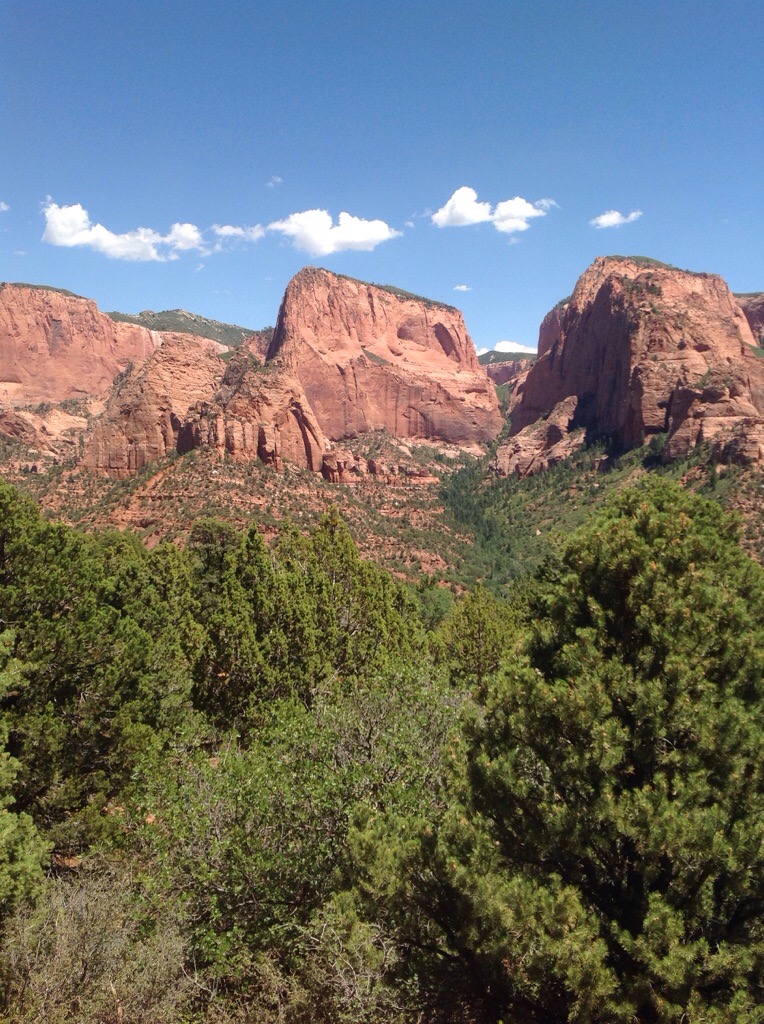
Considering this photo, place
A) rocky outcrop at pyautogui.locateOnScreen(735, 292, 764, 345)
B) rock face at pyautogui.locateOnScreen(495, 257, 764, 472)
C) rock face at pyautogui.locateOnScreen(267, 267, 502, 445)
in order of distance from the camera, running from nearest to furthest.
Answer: rock face at pyautogui.locateOnScreen(495, 257, 764, 472) < rock face at pyautogui.locateOnScreen(267, 267, 502, 445) < rocky outcrop at pyautogui.locateOnScreen(735, 292, 764, 345)

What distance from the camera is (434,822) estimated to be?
863cm

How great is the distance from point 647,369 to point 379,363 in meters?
70.8

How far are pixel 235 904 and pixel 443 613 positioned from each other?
120 ft

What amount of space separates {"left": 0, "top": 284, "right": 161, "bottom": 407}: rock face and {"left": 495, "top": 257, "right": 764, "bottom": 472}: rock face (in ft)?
393

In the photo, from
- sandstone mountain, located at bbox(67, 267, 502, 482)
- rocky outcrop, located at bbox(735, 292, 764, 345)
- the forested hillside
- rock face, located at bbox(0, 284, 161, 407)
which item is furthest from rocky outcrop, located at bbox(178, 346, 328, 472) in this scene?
rocky outcrop, located at bbox(735, 292, 764, 345)

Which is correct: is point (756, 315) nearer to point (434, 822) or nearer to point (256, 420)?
point (256, 420)

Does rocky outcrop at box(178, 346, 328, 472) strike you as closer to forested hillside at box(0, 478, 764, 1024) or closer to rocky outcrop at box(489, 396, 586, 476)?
rocky outcrop at box(489, 396, 586, 476)

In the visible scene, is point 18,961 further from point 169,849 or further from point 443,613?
point 443,613

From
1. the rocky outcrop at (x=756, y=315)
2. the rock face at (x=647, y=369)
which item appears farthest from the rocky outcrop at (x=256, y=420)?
the rocky outcrop at (x=756, y=315)

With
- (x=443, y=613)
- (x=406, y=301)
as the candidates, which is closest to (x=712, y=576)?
(x=443, y=613)

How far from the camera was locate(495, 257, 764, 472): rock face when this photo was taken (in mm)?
89312

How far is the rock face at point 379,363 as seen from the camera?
14638cm

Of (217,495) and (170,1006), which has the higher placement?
(217,495)

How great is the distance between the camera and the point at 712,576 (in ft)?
23.7
